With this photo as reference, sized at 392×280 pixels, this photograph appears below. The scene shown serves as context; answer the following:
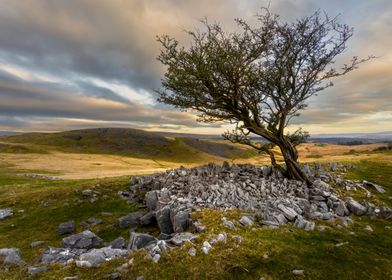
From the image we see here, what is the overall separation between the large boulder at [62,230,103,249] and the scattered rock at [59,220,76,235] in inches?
156

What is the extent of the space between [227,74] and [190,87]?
2920mm

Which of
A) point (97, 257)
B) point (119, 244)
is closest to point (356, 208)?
point (119, 244)

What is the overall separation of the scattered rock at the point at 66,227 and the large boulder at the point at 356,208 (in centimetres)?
1826

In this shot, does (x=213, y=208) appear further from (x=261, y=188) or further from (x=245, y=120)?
A: (x=245, y=120)

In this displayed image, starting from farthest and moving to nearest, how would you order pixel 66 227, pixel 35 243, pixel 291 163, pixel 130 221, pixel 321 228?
1. pixel 291 163
2. pixel 66 227
3. pixel 130 221
4. pixel 35 243
5. pixel 321 228

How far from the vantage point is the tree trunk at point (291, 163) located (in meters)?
22.0

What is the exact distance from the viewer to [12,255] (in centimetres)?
1355

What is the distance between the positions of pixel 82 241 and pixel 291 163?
15.6 meters

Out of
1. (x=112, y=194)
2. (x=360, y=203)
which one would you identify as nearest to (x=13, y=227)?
(x=112, y=194)

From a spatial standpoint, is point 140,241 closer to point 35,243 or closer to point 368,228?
point 35,243

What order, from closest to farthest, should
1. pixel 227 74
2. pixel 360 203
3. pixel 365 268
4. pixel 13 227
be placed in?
pixel 365 268
pixel 360 203
pixel 227 74
pixel 13 227

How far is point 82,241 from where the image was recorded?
15828 mm

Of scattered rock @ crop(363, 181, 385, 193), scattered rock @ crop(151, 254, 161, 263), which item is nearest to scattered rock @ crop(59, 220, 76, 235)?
scattered rock @ crop(151, 254, 161, 263)

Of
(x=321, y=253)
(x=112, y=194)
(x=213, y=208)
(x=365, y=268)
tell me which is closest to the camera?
(x=365, y=268)
